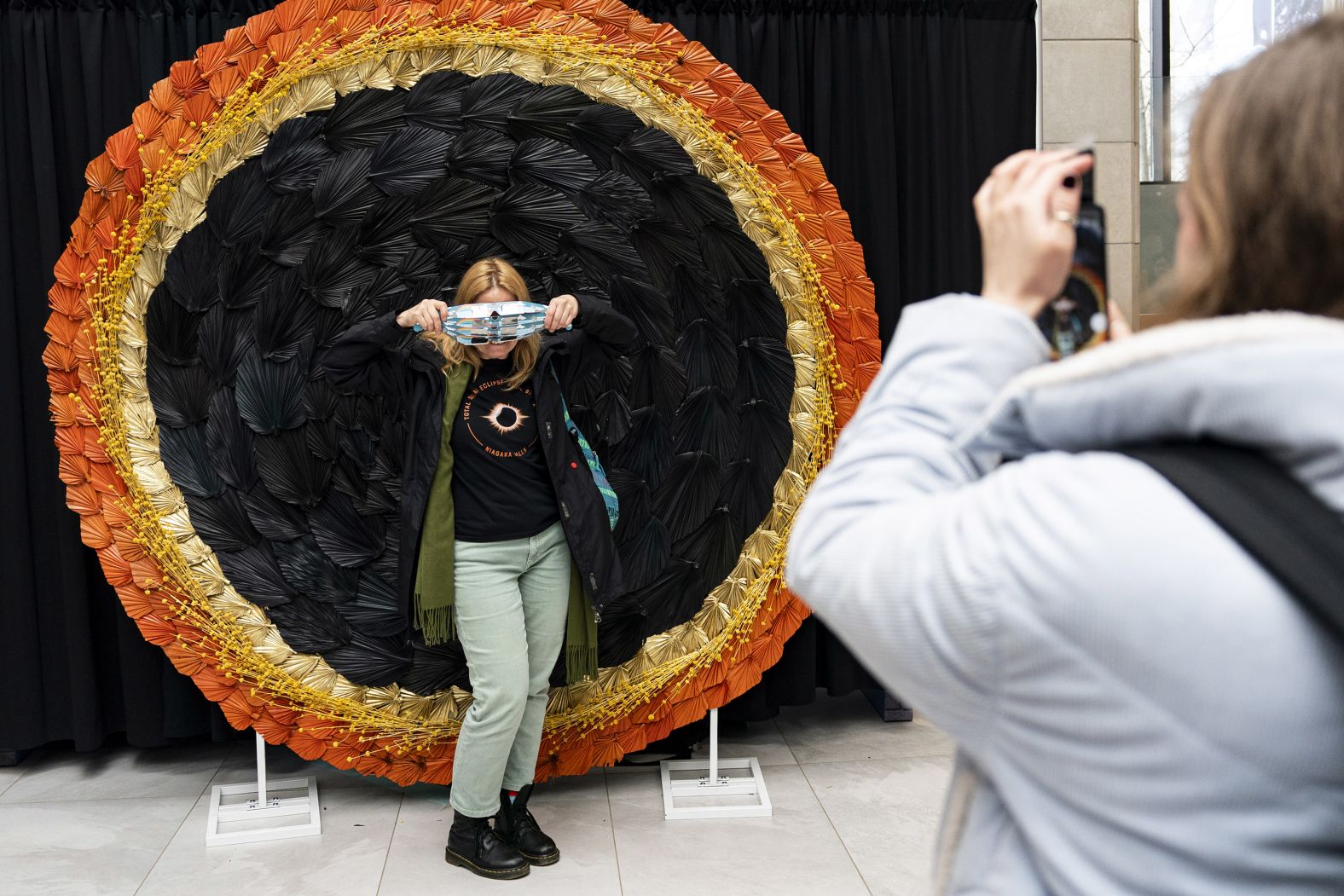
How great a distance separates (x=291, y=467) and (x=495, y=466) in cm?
69

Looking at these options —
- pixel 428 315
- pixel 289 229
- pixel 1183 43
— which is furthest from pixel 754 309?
pixel 1183 43

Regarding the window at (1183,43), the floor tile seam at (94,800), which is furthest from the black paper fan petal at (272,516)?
the window at (1183,43)

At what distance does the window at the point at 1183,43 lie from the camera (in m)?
3.86

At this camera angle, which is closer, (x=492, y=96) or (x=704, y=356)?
(x=492, y=96)

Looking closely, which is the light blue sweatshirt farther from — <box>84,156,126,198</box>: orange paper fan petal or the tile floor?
<box>84,156,126,198</box>: orange paper fan petal

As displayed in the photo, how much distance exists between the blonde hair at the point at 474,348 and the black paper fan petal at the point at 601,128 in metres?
0.53

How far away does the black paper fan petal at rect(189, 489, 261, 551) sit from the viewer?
2949 millimetres

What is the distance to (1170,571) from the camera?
520 millimetres

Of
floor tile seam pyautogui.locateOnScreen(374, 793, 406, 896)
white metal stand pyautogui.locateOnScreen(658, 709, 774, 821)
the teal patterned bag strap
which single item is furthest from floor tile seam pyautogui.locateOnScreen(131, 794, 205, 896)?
the teal patterned bag strap

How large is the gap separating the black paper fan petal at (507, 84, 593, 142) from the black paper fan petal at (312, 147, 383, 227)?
15.8 inches

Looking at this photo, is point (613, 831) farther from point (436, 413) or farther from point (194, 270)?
point (194, 270)

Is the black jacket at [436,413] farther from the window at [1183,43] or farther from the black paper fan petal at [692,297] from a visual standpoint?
the window at [1183,43]

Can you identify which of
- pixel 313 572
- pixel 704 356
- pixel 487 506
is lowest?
pixel 313 572

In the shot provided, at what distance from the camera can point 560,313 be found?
2637mm
